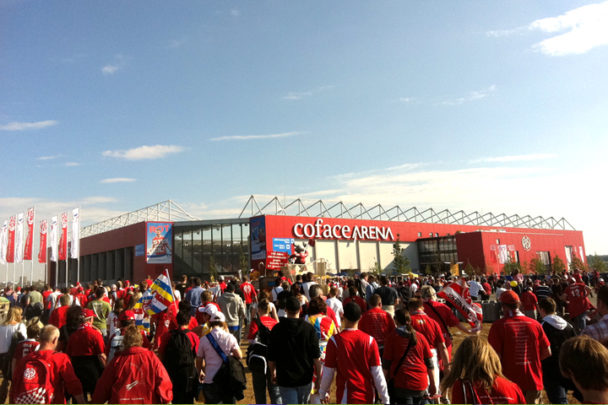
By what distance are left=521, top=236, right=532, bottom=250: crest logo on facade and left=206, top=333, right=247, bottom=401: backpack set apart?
6072cm

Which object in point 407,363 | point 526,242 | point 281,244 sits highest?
point 281,244

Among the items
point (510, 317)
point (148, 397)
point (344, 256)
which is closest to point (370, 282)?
point (510, 317)

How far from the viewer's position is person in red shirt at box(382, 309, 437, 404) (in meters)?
4.70

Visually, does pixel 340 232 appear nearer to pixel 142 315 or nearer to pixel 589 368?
pixel 142 315

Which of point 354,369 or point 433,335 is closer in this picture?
point 354,369

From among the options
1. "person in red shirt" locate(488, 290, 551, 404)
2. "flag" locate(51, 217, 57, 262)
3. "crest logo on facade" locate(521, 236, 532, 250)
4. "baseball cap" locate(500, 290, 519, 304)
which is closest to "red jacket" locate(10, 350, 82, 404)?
"person in red shirt" locate(488, 290, 551, 404)

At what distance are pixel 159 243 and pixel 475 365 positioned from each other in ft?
160

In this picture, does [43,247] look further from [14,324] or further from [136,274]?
[14,324]

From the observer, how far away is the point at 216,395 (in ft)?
16.8

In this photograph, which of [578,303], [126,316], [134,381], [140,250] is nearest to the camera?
[134,381]

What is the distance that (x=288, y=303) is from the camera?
4.92 meters

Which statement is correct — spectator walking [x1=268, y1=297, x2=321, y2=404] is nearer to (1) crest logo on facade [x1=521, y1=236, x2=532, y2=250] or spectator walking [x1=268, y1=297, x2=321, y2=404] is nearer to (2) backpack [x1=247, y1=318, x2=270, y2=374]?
(2) backpack [x1=247, y1=318, x2=270, y2=374]

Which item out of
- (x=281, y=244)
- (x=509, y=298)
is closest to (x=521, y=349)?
(x=509, y=298)

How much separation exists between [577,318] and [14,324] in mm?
11954
